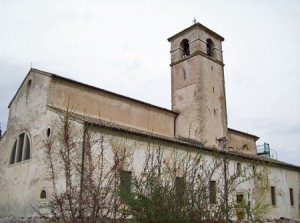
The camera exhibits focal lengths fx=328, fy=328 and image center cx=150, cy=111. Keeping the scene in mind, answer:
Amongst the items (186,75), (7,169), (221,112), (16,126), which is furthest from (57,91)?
(221,112)

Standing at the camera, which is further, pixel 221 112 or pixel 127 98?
pixel 221 112

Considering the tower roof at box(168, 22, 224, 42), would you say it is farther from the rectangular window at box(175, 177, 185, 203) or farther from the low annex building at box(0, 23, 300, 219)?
the rectangular window at box(175, 177, 185, 203)

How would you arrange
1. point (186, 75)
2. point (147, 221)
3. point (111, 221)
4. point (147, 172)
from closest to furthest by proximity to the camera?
point (147, 221)
point (111, 221)
point (147, 172)
point (186, 75)

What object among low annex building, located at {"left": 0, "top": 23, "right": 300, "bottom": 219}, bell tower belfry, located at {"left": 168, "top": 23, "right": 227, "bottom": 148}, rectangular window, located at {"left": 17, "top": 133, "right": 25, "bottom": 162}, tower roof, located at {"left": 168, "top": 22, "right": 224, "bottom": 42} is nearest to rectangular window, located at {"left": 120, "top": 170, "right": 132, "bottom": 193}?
low annex building, located at {"left": 0, "top": 23, "right": 300, "bottom": 219}

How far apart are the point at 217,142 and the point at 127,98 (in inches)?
277

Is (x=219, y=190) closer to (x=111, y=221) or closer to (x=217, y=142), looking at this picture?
(x=111, y=221)

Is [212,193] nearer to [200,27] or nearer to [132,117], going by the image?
[132,117]

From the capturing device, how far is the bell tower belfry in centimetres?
2164

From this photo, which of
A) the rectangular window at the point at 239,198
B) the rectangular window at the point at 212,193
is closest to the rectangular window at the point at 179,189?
the rectangular window at the point at 212,193

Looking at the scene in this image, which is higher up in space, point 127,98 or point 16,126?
point 127,98

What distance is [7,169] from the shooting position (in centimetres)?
1719

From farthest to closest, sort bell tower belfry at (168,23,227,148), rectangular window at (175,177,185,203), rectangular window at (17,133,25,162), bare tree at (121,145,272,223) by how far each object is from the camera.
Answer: bell tower belfry at (168,23,227,148), rectangular window at (17,133,25,162), rectangular window at (175,177,185,203), bare tree at (121,145,272,223)

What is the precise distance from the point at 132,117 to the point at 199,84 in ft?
18.1

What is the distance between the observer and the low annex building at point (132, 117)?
14789 mm
